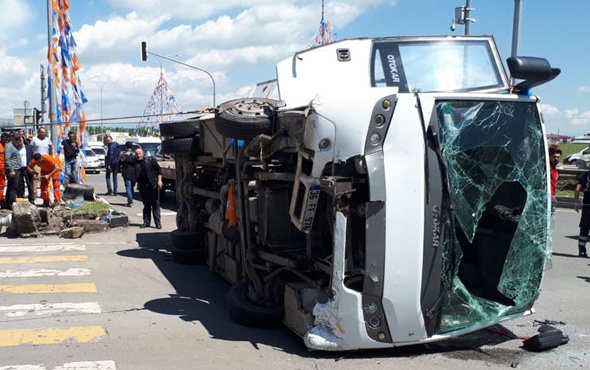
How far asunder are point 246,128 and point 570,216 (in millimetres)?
13530

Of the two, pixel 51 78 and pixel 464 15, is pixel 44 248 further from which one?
pixel 464 15

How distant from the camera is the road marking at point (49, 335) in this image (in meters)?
5.89

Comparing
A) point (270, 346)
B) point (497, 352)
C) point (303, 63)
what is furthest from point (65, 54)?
point (497, 352)

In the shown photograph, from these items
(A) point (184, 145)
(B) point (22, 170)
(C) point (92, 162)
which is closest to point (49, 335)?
(A) point (184, 145)

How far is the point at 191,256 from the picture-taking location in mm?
9555

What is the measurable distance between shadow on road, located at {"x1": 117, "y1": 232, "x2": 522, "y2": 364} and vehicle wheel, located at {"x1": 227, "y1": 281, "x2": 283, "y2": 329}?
0.21 feet

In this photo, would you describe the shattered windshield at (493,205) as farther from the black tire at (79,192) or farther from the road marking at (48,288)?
the black tire at (79,192)

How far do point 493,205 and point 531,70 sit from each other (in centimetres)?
143

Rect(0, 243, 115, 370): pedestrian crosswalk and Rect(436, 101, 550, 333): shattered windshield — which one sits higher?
Rect(436, 101, 550, 333): shattered windshield

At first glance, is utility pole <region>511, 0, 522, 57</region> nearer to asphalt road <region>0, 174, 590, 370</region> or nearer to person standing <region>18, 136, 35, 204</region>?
asphalt road <region>0, 174, 590, 370</region>

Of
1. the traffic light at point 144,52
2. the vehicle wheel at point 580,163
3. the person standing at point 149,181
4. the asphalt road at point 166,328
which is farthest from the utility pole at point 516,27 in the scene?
the vehicle wheel at point 580,163

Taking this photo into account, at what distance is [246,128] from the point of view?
6160 mm

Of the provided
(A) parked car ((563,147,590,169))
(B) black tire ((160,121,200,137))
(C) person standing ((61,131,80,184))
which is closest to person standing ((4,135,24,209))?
(C) person standing ((61,131,80,184))

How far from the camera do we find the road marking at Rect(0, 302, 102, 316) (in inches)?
272
